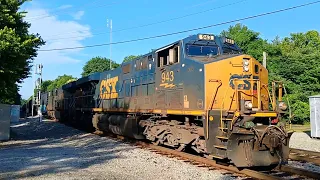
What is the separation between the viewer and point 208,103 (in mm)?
9391

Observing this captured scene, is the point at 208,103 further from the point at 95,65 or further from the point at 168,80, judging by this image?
the point at 95,65

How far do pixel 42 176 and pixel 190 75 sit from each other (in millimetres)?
4982

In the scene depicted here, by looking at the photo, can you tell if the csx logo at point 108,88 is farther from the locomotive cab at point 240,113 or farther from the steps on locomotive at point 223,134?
the steps on locomotive at point 223,134

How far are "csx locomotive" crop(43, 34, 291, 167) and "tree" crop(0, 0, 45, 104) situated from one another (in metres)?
4.44

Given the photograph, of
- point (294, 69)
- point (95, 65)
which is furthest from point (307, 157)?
point (95, 65)

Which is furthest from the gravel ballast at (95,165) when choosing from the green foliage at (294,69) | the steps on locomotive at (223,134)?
Result: the green foliage at (294,69)

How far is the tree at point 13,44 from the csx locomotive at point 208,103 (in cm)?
444

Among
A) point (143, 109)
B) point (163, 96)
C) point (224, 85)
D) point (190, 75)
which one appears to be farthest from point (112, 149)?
point (224, 85)

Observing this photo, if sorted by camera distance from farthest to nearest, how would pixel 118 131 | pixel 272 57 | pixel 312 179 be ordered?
pixel 272 57 < pixel 118 131 < pixel 312 179

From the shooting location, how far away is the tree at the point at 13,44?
41.8ft

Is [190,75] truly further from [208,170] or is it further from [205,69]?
[208,170]

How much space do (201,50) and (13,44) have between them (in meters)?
7.30

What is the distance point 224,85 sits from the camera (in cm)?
944

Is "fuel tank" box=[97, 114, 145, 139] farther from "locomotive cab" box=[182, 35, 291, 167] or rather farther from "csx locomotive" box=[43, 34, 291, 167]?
"locomotive cab" box=[182, 35, 291, 167]
